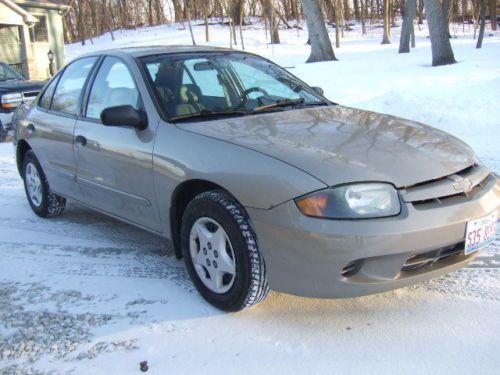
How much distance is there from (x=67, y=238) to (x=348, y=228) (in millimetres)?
2827

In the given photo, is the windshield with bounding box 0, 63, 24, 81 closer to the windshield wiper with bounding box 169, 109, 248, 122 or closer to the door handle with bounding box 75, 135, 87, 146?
the door handle with bounding box 75, 135, 87, 146

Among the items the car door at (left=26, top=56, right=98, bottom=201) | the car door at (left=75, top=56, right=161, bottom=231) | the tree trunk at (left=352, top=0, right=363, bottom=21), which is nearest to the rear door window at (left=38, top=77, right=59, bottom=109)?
Result: the car door at (left=26, top=56, right=98, bottom=201)

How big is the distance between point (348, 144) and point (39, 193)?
330 centimetres

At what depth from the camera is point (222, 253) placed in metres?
3.03

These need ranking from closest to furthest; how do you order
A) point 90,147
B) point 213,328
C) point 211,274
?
point 213,328, point 211,274, point 90,147

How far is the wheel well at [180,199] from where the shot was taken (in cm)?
319

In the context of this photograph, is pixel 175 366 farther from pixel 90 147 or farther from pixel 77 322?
pixel 90 147

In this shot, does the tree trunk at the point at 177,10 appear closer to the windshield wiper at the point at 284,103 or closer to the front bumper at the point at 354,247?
the windshield wiper at the point at 284,103

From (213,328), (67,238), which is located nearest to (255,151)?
(213,328)

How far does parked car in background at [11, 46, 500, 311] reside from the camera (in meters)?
2.63

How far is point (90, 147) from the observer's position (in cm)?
398

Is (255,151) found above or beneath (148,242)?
above

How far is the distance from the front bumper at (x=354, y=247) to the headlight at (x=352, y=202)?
0.04 metres

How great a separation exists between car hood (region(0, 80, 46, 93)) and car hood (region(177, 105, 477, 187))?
7.92 meters
